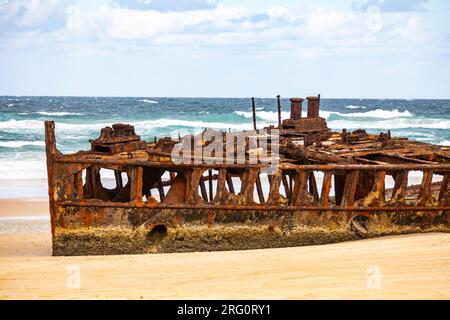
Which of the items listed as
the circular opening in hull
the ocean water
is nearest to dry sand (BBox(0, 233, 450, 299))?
the circular opening in hull

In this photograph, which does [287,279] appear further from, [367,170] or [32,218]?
[32,218]

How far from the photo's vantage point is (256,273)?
867 centimetres

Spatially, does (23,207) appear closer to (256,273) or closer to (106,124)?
(256,273)

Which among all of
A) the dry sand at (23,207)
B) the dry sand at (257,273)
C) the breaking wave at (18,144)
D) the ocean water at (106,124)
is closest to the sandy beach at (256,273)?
the dry sand at (257,273)

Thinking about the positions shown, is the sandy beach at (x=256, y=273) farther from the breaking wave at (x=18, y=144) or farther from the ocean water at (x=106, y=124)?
the breaking wave at (x=18, y=144)

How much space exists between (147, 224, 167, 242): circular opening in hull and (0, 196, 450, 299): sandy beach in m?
0.32

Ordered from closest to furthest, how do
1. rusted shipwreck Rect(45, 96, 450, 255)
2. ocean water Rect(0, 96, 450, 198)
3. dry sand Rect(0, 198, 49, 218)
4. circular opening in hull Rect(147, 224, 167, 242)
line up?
rusted shipwreck Rect(45, 96, 450, 255) < circular opening in hull Rect(147, 224, 167, 242) < dry sand Rect(0, 198, 49, 218) < ocean water Rect(0, 96, 450, 198)

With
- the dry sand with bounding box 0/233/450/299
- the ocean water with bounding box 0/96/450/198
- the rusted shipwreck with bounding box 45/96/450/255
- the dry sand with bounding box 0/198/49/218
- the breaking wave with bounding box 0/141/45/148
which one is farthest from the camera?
the breaking wave with bounding box 0/141/45/148

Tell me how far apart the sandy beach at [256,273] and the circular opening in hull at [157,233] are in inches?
12.7

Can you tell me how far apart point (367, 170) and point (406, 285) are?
2.27 metres

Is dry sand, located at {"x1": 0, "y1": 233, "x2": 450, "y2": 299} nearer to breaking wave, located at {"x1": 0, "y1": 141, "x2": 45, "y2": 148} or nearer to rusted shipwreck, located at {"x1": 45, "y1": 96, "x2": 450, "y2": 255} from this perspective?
rusted shipwreck, located at {"x1": 45, "y1": 96, "x2": 450, "y2": 255}

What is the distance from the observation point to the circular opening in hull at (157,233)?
9.95m

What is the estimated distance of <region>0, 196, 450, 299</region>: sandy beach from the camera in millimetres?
7883

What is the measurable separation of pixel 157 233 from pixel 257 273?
198 cm
